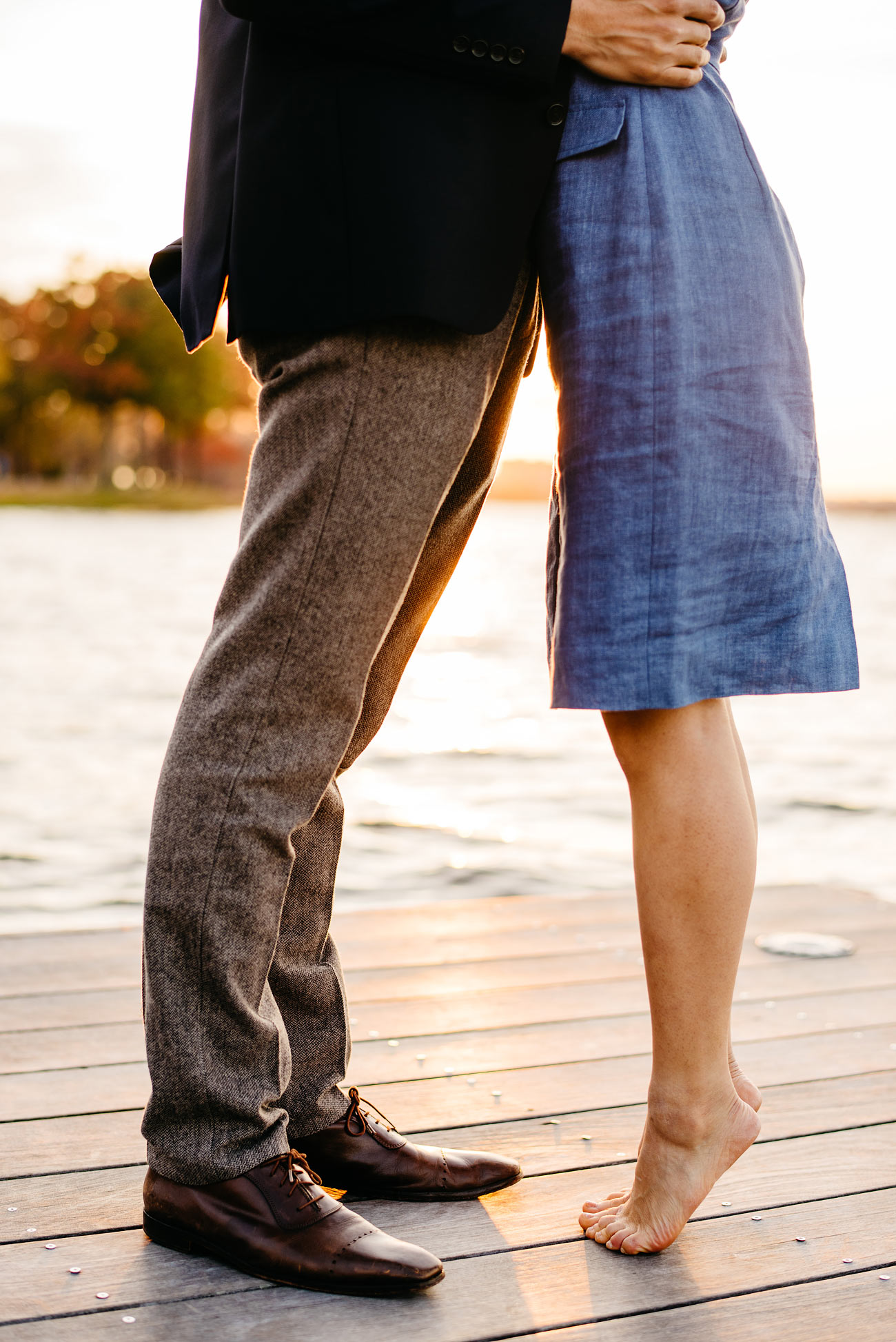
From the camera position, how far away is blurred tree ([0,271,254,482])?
4294cm

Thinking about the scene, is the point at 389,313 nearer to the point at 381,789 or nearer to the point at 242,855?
the point at 242,855

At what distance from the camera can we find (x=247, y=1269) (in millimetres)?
1129

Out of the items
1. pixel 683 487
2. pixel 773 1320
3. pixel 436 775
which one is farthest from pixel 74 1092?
pixel 436 775

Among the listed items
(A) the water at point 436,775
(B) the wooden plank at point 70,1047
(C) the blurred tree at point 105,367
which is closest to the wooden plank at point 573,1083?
(B) the wooden plank at point 70,1047

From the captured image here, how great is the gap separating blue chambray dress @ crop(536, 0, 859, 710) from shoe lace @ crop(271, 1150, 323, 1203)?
481 mm

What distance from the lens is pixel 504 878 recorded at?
12.6 feet

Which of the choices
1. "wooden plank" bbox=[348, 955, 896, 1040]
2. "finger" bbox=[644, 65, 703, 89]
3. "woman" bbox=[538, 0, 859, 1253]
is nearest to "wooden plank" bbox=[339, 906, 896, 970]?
"wooden plank" bbox=[348, 955, 896, 1040]

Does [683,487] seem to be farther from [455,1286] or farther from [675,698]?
[455,1286]

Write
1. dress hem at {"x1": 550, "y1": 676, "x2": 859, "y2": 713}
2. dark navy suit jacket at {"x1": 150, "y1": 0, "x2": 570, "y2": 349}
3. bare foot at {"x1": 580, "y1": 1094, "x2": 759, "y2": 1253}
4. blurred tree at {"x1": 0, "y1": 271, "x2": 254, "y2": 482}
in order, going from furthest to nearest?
blurred tree at {"x1": 0, "y1": 271, "x2": 254, "y2": 482}, bare foot at {"x1": 580, "y1": 1094, "x2": 759, "y2": 1253}, dress hem at {"x1": 550, "y1": 676, "x2": 859, "y2": 713}, dark navy suit jacket at {"x1": 150, "y1": 0, "x2": 570, "y2": 349}

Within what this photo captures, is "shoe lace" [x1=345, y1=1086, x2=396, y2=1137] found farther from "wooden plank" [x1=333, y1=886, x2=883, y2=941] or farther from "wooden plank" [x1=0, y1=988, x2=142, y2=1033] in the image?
"wooden plank" [x1=333, y1=886, x2=883, y2=941]

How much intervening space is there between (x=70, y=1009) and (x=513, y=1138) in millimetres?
739

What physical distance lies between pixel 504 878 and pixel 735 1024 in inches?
77.8

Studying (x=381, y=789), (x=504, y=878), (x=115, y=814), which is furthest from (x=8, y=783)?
(x=504, y=878)

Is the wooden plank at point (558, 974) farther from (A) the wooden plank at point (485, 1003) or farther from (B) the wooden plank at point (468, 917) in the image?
(B) the wooden plank at point (468, 917)
